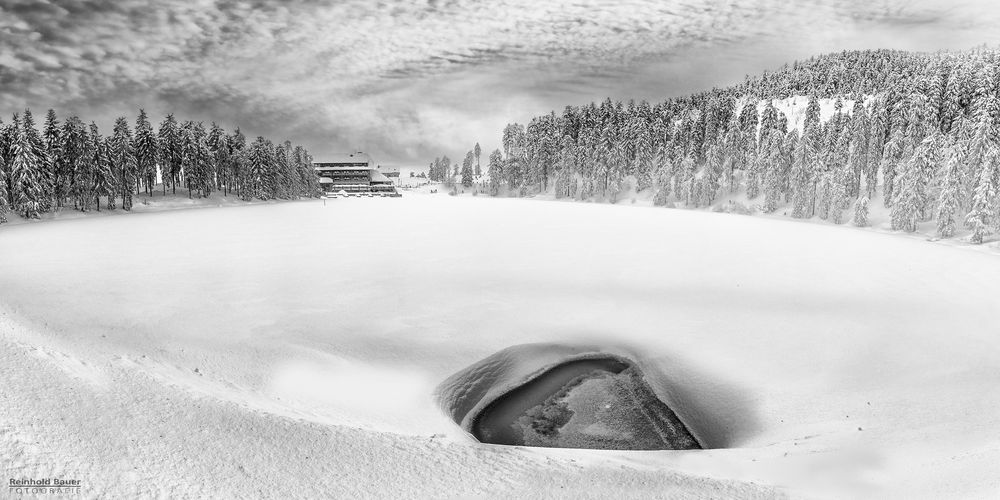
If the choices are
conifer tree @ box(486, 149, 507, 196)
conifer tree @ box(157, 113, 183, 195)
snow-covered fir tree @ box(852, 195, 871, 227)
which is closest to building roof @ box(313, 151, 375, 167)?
conifer tree @ box(486, 149, 507, 196)

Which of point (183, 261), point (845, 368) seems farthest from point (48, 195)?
point (845, 368)

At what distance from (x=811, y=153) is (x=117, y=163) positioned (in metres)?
103

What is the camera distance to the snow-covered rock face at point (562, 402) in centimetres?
934

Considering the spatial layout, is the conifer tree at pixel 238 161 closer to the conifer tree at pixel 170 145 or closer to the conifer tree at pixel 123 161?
the conifer tree at pixel 170 145

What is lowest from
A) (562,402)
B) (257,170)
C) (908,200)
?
(562,402)

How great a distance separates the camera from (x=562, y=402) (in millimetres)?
10828

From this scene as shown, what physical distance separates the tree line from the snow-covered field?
39.5 metres

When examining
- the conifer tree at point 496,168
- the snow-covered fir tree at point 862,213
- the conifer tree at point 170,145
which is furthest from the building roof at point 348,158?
the snow-covered fir tree at point 862,213

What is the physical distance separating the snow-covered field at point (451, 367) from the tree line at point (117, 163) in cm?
3951

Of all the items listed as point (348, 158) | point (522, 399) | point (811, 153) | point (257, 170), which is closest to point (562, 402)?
point (522, 399)

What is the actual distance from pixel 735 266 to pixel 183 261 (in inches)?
1147

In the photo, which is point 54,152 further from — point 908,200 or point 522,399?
point 908,200

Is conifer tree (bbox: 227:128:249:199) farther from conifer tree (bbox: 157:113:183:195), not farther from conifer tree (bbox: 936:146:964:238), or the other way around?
conifer tree (bbox: 936:146:964:238)

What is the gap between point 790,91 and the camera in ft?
547
